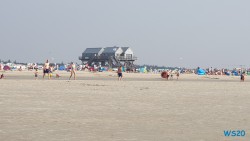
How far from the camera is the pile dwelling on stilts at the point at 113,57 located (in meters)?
92.1

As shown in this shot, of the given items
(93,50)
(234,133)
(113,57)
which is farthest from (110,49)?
(234,133)

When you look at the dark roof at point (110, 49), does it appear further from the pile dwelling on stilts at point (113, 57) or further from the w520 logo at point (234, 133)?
the w520 logo at point (234, 133)

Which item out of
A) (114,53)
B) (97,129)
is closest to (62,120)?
(97,129)

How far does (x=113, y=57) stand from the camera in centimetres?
9200

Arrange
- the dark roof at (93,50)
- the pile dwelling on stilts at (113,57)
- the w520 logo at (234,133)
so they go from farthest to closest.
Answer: the dark roof at (93,50) → the pile dwelling on stilts at (113,57) → the w520 logo at (234,133)

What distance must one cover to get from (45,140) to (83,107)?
4.45m

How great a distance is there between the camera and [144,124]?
7.53 m

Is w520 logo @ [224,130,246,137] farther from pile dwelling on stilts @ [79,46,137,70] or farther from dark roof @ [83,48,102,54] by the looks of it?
dark roof @ [83,48,102,54]

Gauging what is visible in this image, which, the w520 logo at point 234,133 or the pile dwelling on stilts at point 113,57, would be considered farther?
the pile dwelling on stilts at point 113,57

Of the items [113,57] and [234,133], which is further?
[113,57]

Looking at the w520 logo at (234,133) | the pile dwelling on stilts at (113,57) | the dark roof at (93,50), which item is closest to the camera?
the w520 logo at (234,133)

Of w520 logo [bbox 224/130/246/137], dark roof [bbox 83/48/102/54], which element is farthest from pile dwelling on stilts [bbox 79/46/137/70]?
w520 logo [bbox 224/130/246/137]

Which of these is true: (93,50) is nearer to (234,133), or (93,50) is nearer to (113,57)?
(113,57)

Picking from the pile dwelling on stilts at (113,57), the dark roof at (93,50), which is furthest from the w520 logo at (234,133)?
the dark roof at (93,50)
